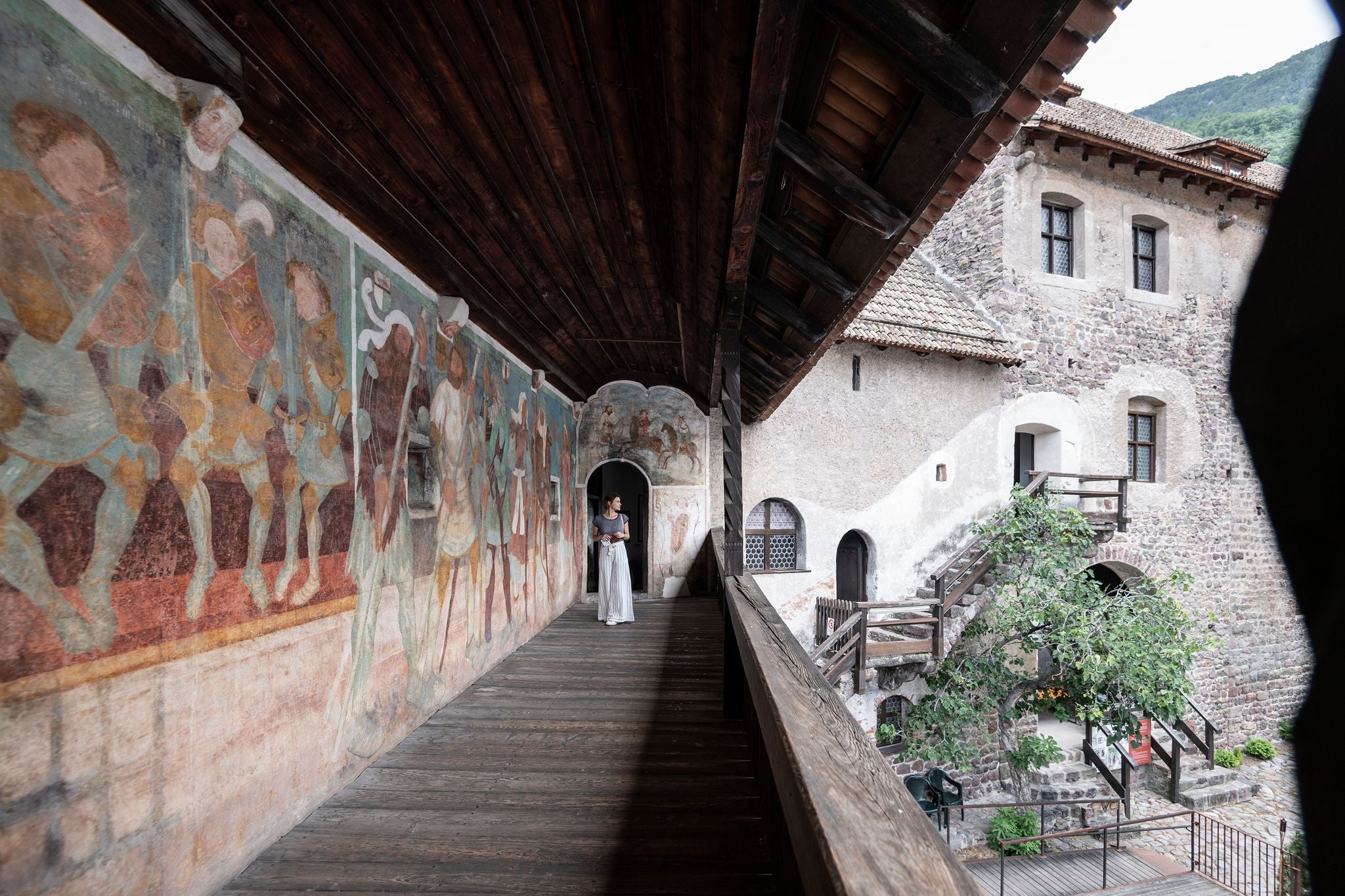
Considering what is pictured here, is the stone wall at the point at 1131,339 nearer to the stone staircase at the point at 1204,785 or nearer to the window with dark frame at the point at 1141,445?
the window with dark frame at the point at 1141,445

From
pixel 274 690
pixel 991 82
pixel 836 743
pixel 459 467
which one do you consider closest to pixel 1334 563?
pixel 836 743

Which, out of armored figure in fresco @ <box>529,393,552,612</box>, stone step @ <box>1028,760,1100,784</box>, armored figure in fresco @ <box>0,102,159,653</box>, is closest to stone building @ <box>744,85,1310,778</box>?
stone step @ <box>1028,760,1100,784</box>

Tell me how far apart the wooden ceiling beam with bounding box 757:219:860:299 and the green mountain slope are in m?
2.95

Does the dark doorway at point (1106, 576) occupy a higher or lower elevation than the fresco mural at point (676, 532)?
lower

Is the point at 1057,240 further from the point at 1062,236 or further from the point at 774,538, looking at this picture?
the point at 774,538

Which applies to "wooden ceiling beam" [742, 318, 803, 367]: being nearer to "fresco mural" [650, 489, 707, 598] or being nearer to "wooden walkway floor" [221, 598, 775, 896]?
"wooden walkway floor" [221, 598, 775, 896]

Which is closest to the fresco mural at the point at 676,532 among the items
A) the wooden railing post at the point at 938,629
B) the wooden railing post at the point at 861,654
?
the wooden railing post at the point at 861,654

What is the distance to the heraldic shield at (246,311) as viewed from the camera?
2.88 meters

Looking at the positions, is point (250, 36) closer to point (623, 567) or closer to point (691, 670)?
point (691, 670)

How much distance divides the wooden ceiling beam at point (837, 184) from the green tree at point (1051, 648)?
1027 cm

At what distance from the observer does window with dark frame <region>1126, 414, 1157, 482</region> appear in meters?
15.6

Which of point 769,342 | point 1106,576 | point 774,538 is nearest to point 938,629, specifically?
point 774,538

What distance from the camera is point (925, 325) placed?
13820 millimetres

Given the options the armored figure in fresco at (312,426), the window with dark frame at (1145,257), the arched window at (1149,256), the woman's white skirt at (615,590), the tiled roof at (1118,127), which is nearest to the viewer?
the armored figure in fresco at (312,426)
